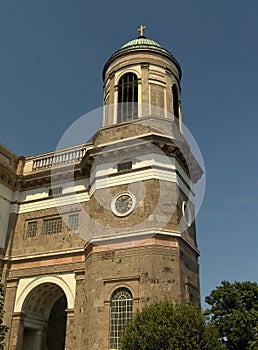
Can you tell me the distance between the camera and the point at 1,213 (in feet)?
82.5

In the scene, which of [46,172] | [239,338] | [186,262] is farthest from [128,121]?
[239,338]

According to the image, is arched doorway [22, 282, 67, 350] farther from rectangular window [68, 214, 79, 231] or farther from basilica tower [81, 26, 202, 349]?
basilica tower [81, 26, 202, 349]

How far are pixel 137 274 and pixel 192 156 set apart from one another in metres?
8.69

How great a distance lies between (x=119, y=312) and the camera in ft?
65.0

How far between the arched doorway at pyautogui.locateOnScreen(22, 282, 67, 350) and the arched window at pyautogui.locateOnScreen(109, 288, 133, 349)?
470cm

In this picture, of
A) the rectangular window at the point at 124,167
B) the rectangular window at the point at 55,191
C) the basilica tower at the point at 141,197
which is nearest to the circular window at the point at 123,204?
the basilica tower at the point at 141,197

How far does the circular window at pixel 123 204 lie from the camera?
21.9 meters

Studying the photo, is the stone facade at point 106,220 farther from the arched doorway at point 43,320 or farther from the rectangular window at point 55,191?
the rectangular window at point 55,191

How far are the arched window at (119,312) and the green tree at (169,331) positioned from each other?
10.3ft

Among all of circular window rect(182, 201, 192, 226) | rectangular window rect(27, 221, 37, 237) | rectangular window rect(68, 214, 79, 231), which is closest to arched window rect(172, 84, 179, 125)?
circular window rect(182, 201, 192, 226)

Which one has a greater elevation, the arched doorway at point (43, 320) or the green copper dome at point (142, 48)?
the green copper dome at point (142, 48)

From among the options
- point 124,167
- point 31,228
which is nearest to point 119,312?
point 124,167

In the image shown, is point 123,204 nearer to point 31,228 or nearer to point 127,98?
point 31,228

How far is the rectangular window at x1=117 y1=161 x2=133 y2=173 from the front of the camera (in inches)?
910
